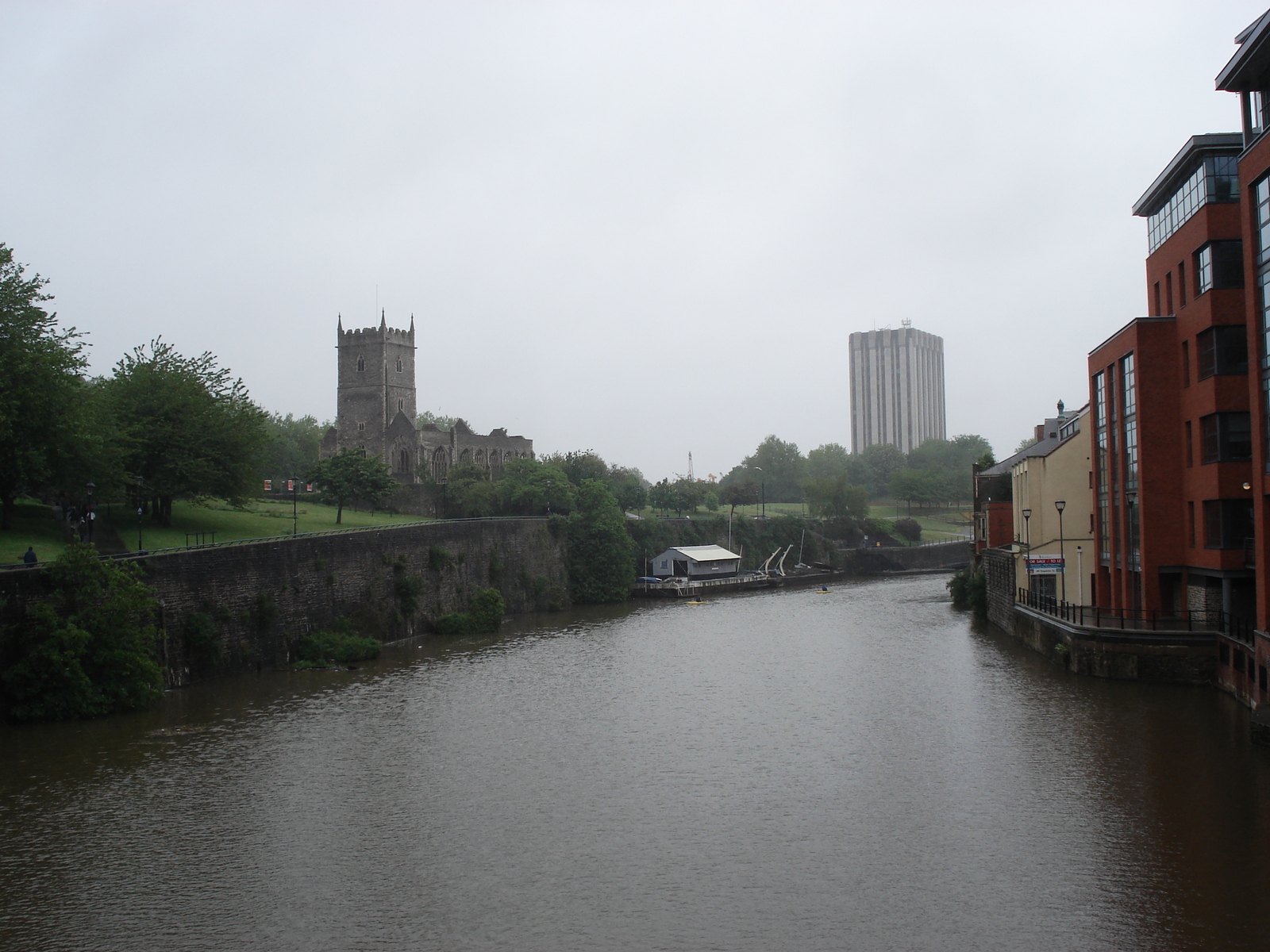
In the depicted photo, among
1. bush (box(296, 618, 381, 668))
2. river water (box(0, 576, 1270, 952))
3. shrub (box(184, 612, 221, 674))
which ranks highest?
shrub (box(184, 612, 221, 674))

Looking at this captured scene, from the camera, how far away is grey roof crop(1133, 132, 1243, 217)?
3089 cm

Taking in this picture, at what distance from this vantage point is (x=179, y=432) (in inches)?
1757

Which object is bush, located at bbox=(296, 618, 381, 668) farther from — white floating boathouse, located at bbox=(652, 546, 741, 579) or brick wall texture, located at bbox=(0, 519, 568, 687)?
white floating boathouse, located at bbox=(652, 546, 741, 579)

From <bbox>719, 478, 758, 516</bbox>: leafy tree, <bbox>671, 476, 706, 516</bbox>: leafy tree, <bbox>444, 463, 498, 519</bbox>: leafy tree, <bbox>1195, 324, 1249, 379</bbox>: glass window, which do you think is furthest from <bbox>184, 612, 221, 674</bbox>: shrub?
<bbox>719, 478, 758, 516</bbox>: leafy tree

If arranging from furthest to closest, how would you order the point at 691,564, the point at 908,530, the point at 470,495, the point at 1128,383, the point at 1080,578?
the point at 908,530 → the point at 470,495 → the point at 691,564 → the point at 1080,578 → the point at 1128,383

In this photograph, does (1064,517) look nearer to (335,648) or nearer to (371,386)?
(335,648)

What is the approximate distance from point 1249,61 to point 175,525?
45.1 m

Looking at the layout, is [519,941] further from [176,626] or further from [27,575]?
[176,626]

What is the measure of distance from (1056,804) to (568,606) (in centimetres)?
4498

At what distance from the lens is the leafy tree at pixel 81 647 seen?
27453 millimetres

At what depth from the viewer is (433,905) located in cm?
1638

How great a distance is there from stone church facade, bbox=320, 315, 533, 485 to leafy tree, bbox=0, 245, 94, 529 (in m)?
58.2

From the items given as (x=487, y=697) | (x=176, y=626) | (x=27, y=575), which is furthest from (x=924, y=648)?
(x=27, y=575)

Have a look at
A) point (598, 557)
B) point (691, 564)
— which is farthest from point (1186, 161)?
point (691, 564)
